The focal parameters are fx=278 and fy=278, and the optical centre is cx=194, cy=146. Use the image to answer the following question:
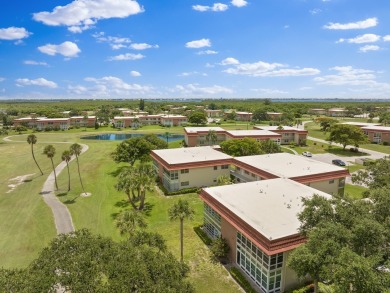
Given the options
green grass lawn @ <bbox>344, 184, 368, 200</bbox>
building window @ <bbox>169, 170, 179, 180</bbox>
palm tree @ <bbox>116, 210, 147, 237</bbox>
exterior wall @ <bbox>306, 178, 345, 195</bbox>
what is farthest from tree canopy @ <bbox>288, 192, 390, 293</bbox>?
building window @ <bbox>169, 170, 179, 180</bbox>

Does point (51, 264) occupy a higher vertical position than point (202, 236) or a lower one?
higher

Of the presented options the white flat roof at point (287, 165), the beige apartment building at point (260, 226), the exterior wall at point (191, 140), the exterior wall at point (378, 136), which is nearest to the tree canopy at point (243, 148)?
the white flat roof at point (287, 165)

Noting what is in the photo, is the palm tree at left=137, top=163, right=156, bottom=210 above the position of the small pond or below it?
above

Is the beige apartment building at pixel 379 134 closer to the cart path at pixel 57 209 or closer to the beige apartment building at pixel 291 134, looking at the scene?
the beige apartment building at pixel 291 134

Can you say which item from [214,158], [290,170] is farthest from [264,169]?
[214,158]

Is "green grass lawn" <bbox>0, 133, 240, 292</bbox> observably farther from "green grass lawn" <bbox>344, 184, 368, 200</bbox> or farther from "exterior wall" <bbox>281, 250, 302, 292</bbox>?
"green grass lawn" <bbox>344, 184, 368, 200</bbox>

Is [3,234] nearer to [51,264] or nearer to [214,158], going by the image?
[51,264]

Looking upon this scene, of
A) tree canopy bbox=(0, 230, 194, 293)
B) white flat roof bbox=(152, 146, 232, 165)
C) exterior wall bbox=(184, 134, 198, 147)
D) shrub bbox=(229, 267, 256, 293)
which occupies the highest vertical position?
tree canopy bbox=(0, 230, 194, 293)
